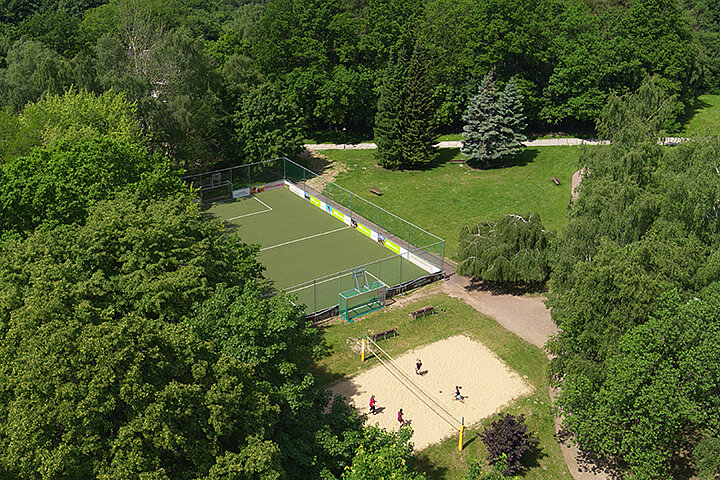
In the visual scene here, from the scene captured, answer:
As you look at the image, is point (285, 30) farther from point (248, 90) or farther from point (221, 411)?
point (221, 411)

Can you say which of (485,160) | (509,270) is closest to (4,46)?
(485,160)

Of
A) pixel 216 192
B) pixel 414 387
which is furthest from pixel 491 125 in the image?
pixel 414 387

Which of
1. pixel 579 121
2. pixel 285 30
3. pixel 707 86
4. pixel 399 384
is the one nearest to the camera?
pixel 399 384

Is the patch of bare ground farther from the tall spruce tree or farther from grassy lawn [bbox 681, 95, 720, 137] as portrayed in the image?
grassy lawn [bbox 681, 95, 720, 137]

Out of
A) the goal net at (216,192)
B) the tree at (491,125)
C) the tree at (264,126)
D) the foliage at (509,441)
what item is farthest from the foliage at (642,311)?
the goal net at (216,192)

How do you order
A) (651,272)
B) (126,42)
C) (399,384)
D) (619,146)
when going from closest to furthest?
(651,272) < (399,384) < (619,146) < (126,42)

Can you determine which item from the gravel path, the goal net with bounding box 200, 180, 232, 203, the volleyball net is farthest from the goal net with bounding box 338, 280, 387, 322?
the gravel path
